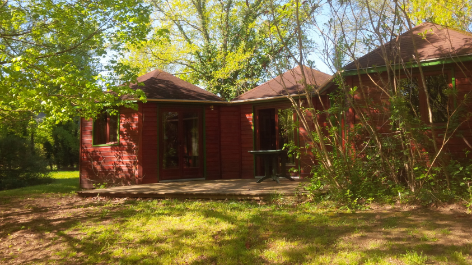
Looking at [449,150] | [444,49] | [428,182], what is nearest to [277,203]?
[428,182]

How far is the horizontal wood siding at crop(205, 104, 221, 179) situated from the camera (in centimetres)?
1214

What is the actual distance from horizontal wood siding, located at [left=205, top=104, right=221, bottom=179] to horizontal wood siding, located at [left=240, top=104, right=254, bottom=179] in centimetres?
81

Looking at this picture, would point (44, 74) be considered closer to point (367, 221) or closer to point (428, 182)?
point (367, 221)

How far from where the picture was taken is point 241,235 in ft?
17.5

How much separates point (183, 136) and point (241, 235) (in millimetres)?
6845

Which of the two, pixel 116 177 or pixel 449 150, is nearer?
pixel 449 150

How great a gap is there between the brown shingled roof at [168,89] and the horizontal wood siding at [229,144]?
667mm

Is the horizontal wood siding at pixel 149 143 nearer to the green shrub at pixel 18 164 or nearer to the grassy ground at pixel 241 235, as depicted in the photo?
the grassy ground at pixel 241 235

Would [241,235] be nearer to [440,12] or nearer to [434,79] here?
[434,79]

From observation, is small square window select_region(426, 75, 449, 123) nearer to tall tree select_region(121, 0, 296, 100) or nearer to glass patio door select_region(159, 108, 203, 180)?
glass patio door select_region(159, 108, 203, 180)

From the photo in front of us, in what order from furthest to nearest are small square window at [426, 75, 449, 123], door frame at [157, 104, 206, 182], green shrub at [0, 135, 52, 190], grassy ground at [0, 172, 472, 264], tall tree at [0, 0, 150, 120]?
green shrub at [0, 135, 52, 190], door frame at [157, 104, 206, 182], small square window at [426, 75, 449, 123], tall tree at [0, 0, 150, 120], grassy ground at [0, 172, 472, 264]

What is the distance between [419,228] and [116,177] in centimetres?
896

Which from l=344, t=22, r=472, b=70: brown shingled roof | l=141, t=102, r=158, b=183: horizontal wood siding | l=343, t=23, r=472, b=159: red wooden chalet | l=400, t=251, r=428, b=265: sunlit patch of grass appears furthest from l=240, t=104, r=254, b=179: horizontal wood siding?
l=400, t=251, r=428, b=265: sunlit patch of grass

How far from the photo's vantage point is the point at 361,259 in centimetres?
416
